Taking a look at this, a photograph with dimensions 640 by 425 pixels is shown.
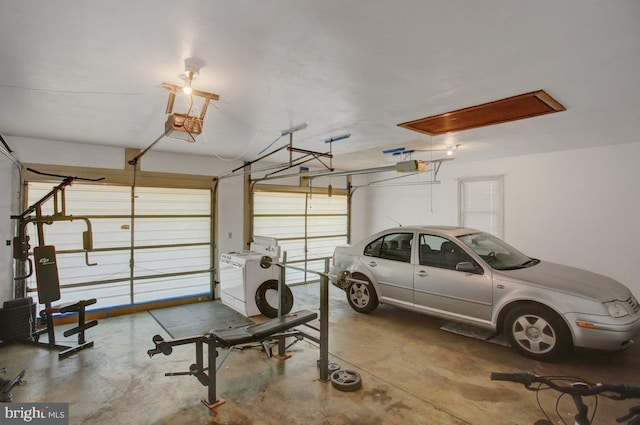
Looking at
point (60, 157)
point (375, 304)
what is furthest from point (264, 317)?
point (60, 157)

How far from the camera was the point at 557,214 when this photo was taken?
5465 millimetres

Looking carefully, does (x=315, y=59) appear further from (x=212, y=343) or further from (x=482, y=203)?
(x=482, y=203)

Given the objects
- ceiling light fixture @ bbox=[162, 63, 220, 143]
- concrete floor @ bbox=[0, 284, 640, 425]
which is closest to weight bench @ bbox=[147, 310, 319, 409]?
concrete floor @ bbox=[0, 284, 640, 425]

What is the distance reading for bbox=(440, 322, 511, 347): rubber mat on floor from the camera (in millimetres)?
3934

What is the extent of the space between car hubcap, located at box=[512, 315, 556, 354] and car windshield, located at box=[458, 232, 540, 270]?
0.63 m

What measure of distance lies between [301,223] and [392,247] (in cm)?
293

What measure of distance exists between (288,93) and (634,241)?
18.0 ft

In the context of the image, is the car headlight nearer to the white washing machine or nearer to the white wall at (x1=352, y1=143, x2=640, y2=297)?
the white wall at (x1=352, y1=143, x2=640, y2=297)

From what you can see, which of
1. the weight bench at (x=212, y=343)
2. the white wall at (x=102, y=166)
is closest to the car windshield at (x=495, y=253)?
the weight bench at (x=212, y=343)

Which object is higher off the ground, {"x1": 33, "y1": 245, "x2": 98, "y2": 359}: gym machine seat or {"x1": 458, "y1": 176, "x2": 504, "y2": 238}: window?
{"x1": 458, "y1": 176, "x2": 504, "y2": 238}: window

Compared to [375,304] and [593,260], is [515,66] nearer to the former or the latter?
[375,304]

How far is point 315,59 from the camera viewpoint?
2180mm

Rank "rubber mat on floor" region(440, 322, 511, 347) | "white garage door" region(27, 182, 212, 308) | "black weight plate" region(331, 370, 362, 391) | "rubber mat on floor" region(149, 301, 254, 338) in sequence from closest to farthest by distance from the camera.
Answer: "black weight plate" region(331, 370, 362, 391), "rubber mat on floor" region(440, 322, 511, 347), "rubber mat on floor" region(149, 301, 254, 338), "white garage door" region(27, 182, 212, 308)

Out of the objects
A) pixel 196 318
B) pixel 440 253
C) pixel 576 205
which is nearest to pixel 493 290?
pixel 440 253
